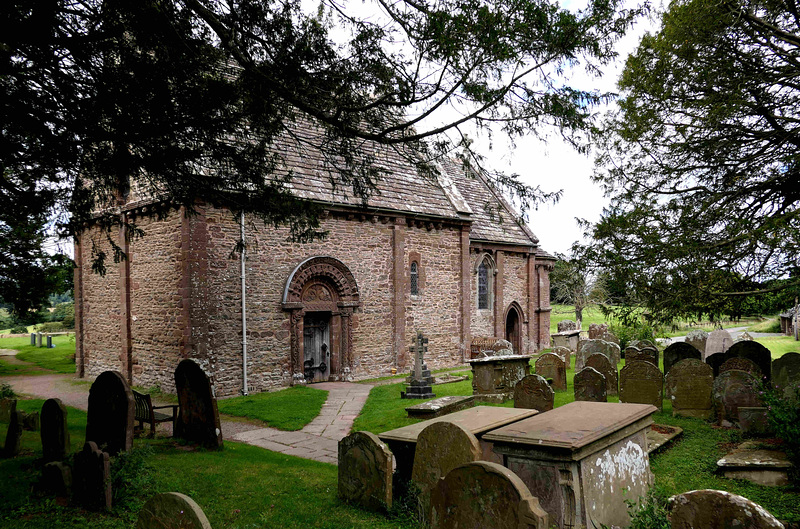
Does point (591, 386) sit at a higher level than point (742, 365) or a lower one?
lower

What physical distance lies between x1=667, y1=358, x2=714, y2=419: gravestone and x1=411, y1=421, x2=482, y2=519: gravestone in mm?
7139

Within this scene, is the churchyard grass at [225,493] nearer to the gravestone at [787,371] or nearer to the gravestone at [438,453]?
the gravestone at [438,453]

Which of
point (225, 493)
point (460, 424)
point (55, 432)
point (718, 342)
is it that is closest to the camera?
point (460, 424)

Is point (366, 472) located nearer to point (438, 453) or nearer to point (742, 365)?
point (438, 453)

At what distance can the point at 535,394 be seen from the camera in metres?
9.84

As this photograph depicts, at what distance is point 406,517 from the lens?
541cm

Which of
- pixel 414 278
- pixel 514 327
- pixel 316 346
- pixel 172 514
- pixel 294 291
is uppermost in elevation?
pixel 414 278

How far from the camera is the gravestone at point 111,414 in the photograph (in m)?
7.20

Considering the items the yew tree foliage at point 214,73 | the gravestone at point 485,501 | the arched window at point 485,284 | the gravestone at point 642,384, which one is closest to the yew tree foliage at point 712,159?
the gravestone at point 642,384

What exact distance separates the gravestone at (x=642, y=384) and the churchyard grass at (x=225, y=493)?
658 centimetres

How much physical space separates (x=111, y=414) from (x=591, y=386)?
348 inches

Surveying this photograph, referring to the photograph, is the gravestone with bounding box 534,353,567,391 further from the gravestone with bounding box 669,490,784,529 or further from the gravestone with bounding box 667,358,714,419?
the gravestone with bounding box 669,490,784,529

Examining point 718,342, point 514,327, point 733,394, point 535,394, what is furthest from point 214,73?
point 514,327

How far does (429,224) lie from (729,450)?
44.7ft
